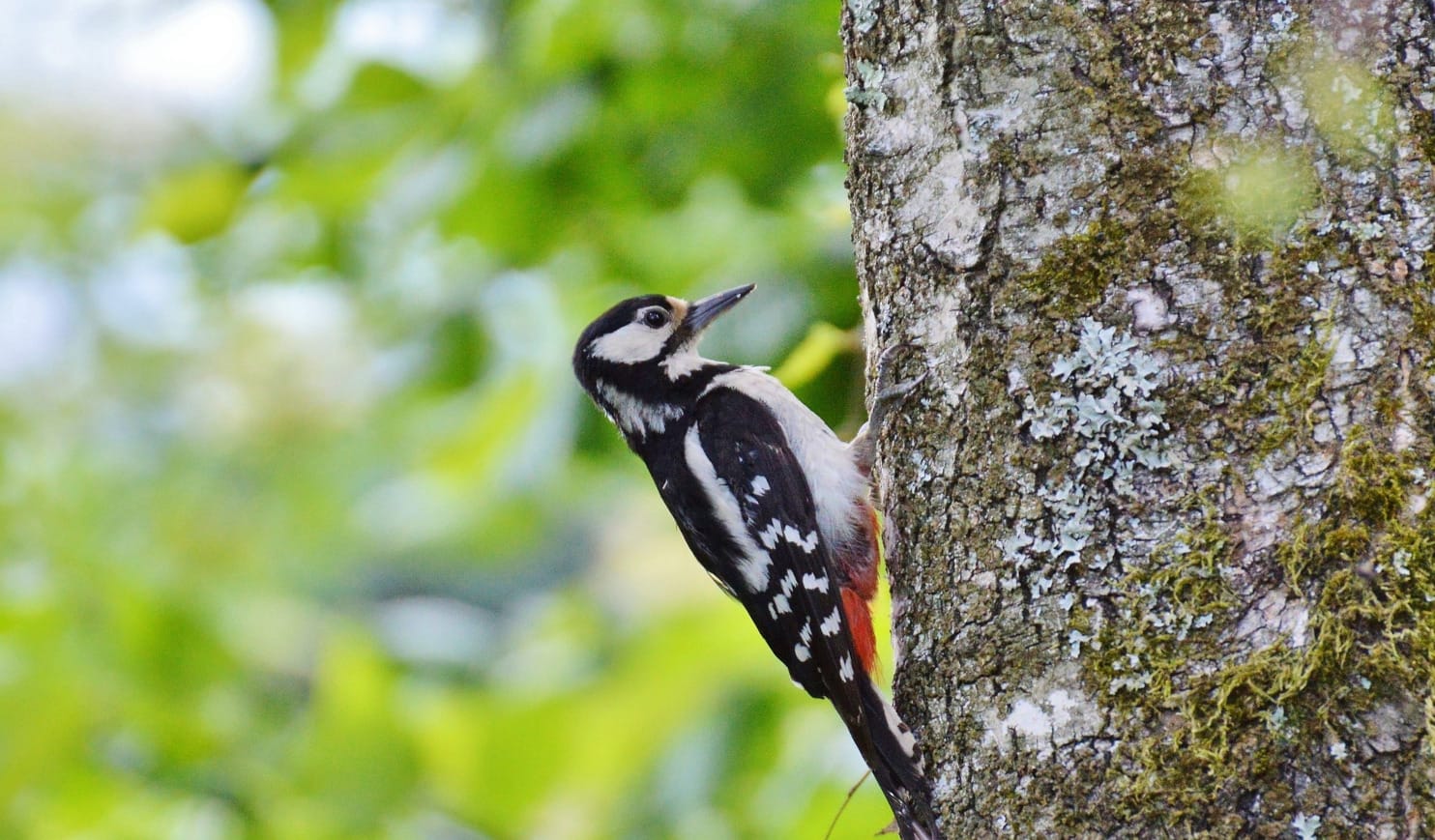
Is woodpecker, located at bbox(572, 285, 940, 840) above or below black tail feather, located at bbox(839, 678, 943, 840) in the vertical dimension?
above

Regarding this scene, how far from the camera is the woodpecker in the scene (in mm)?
2805

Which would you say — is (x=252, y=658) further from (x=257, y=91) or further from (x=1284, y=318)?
(x=1284, y=318)

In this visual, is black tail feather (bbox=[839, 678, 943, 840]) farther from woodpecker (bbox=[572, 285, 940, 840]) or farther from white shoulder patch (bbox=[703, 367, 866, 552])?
white shoulder patch (bbox=[703, 367, 866, 552])

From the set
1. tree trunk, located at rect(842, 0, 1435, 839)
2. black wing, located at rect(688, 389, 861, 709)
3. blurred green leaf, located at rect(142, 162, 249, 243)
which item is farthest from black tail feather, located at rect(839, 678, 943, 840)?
blurred green leaf, located at rect(142, 162, 249, 243)

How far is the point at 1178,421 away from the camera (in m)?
1.88

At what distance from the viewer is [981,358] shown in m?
2.12

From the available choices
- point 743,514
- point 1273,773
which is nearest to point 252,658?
point 743,514

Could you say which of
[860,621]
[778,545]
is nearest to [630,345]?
[778,545]

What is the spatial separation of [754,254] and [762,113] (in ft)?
1.79

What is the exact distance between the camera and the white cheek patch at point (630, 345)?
11.3 ft

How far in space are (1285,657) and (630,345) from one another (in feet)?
6.65

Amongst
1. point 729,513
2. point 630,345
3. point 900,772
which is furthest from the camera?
point 630,345

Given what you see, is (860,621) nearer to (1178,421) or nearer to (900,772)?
(900,772)

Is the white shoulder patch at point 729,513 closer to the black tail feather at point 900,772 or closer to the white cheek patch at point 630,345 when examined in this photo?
the white cheek patch at point 630,345
